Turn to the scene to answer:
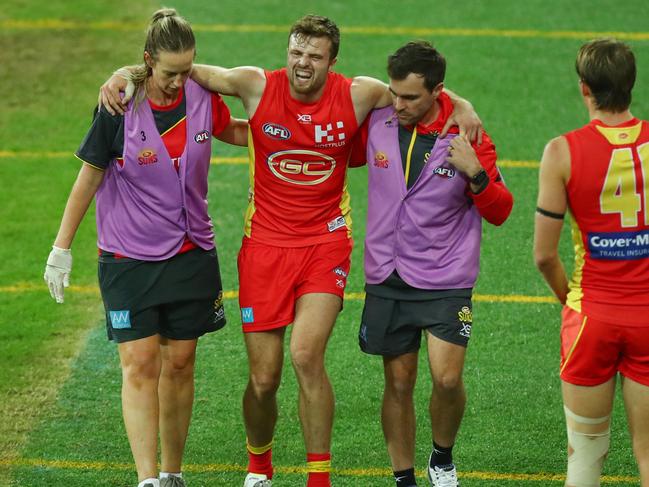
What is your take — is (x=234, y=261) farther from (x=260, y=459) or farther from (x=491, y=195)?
(x=491, y=195)

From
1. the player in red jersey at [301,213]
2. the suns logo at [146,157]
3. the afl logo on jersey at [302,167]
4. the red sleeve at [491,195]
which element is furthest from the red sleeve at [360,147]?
the suns logo at [146,157]

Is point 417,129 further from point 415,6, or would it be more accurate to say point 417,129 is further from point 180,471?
point 415,6

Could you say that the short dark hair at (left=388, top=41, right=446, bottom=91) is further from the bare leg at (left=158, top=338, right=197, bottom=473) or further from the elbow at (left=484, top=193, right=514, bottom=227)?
the bare leg at (left=158, top=338, right=197, bottom=473)

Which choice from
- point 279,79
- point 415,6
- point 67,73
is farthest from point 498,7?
point 279,79

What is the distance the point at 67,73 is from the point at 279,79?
7.63 m

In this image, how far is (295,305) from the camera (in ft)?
20.0

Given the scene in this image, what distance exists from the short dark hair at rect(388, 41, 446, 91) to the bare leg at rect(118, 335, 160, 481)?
179 cm

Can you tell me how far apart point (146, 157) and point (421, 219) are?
1.35m

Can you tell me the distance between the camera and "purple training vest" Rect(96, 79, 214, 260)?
19.0 feet

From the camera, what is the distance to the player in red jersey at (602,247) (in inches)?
189

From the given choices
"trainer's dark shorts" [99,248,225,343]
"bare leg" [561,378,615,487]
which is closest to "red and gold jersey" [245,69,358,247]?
"trainer's dark shorts" [99,248,225,343]

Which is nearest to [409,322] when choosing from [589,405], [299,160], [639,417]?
[299,160]

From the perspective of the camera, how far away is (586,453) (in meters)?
5.02

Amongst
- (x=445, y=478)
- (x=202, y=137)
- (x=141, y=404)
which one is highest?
(x=202, y=137)
